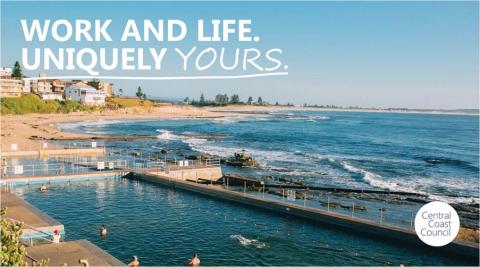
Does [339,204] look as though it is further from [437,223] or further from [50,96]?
[50,96]

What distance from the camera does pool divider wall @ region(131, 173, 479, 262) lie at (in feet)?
72.9

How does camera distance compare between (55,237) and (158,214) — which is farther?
(158,214)

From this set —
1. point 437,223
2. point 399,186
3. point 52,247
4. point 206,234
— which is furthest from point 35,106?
point 437,223

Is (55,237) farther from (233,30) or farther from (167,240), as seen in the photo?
(233,30)

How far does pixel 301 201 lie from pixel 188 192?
9114 millimetres

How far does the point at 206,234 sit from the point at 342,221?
8171mm

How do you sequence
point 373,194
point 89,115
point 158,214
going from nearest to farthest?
point 158,214 < point 373,194 < point 89,115

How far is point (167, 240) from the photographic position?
23891 millimetres

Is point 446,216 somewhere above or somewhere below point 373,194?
above

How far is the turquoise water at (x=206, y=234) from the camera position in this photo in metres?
22.0

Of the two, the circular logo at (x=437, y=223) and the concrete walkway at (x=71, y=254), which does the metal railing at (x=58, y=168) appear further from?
the circular logo at (x=437, y=223)

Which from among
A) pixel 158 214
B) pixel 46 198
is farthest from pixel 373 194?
pixel 46 198

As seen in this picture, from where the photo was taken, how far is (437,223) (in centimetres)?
1969

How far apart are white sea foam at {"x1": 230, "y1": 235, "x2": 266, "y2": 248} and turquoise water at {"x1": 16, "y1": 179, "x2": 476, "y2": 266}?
0.01 m
